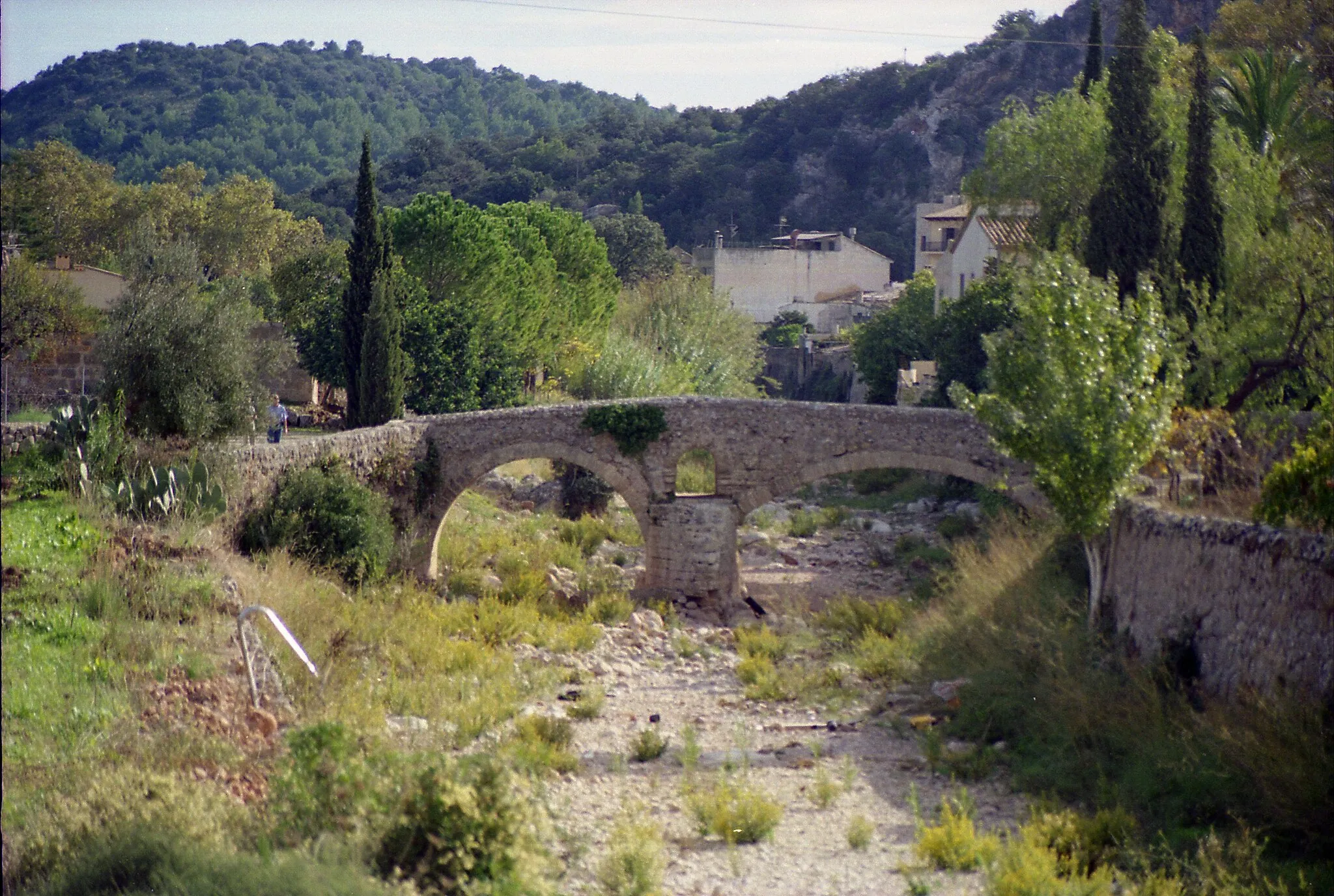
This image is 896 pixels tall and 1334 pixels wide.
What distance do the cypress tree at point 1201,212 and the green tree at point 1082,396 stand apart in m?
6.76

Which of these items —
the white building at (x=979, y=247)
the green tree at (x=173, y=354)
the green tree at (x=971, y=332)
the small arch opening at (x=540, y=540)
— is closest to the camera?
the green tree at (x=173, y=354)

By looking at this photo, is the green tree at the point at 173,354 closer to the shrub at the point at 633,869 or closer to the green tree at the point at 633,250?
the shrub at the point at 633,869

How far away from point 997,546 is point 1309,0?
14.7 metres

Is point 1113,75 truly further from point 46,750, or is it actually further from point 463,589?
point 46,750

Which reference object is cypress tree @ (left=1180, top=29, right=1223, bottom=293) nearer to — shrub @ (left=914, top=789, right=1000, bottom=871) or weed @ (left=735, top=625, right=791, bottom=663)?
weed @ (left=735, top=625, right=791, bottom=663)

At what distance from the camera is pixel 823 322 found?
56.8 metres

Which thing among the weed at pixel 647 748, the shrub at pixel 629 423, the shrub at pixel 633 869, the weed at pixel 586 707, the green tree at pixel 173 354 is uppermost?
the green tree at pixel 173 354

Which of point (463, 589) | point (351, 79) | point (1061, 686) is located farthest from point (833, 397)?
point (351, 79)

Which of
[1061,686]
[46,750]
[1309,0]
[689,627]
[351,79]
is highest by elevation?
[351,79]

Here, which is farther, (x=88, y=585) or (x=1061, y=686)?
(x=1061, y=686)

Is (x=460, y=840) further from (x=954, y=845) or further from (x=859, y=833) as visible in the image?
(x=859, y=833)

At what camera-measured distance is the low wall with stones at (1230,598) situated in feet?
35.4

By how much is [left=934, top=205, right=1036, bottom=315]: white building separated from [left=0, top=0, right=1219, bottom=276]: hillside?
1122 inches

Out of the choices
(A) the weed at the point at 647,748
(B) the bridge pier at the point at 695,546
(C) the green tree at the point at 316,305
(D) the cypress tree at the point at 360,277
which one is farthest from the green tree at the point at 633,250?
(A) the weed at the point at 647,748
